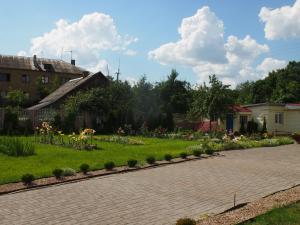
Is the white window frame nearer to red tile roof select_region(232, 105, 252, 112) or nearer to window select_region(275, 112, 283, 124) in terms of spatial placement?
window select_region(275, 112, 283, 124)

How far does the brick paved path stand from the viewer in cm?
795

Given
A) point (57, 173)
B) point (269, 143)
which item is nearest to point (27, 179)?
point (57, 173)

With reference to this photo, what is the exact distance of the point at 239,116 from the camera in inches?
1631

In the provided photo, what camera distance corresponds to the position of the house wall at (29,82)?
197ft

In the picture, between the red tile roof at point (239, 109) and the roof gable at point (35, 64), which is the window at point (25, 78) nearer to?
the roof gable at point (35, 64)

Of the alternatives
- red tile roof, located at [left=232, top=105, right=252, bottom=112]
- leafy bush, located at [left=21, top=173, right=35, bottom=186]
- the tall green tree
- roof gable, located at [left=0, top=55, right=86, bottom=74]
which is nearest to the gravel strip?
leafy bush, located at [left=21, top=173, right=35, bottom=186]

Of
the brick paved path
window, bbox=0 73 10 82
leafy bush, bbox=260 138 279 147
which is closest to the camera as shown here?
the brick paved path

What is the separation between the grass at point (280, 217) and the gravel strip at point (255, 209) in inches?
7.2

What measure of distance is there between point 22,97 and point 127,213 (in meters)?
47.2

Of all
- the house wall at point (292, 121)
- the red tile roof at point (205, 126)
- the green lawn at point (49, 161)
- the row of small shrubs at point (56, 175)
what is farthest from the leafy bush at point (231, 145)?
the house wall at point (292, 121)

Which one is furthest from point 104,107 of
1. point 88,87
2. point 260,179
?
point 260,179

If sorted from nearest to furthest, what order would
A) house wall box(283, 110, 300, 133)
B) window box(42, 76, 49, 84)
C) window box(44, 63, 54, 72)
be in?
house wall box(283, 110, 300, 133) → window box(42, 76, 49, 84) → window box(44, 63, 54, 72)

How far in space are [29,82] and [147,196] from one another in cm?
5523

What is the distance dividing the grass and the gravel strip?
0.60 ft
